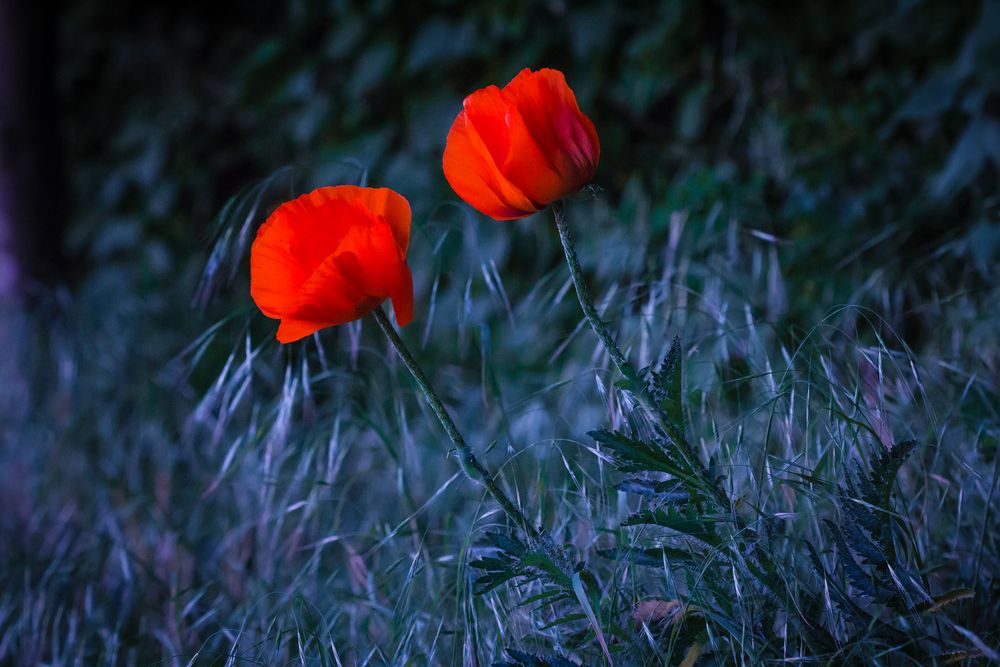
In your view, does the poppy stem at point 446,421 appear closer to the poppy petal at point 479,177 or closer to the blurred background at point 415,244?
the poppy petal at point 479,177

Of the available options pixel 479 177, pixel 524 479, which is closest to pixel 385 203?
pixel 479 177

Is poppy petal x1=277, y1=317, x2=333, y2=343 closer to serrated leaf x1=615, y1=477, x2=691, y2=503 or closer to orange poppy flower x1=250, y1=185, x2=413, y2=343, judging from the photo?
orange poppy flower x1=250, y1=185, x2=413, y2=343

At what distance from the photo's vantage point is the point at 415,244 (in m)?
2.38

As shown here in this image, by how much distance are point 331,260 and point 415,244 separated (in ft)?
5.53

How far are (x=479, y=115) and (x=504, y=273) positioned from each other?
5.75ft

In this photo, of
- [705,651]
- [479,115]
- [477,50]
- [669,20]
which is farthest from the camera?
[477,50]

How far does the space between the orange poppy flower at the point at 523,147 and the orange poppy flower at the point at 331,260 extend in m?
0.08

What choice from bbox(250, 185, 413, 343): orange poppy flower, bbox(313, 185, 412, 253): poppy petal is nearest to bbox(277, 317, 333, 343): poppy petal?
bbox(250, 185, 413, 343): orange poppy flower

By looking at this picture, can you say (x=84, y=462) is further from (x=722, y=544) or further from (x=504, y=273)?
(x=722, y=544)

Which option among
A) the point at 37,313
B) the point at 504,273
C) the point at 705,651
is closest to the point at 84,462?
the point at 37,313

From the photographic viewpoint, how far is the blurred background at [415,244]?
1.40 meters

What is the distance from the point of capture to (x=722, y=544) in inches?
30.4

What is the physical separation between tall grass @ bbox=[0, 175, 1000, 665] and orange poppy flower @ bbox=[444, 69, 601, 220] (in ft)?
0.60

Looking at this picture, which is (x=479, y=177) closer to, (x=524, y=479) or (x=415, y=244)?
(x=524, y=479)
